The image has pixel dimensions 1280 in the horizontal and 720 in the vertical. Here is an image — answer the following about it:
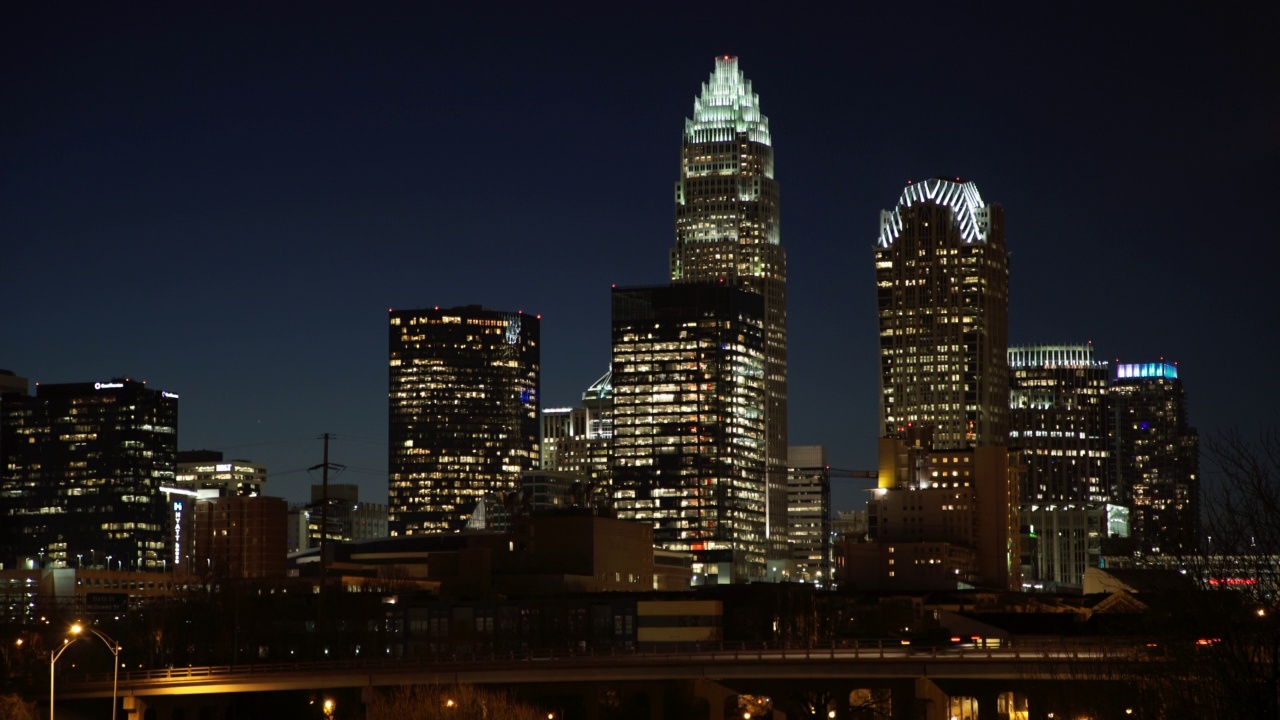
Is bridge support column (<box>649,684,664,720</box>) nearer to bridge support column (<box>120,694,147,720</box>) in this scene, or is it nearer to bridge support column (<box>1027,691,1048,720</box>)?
bridge support column (<box>1027,691,1048,720</box>)

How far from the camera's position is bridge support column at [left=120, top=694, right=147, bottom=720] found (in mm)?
131625

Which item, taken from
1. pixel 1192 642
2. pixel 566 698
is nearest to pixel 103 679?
pixel 566 698

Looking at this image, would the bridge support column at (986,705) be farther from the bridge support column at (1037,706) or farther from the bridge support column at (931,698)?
the bridge support column at (931,698)

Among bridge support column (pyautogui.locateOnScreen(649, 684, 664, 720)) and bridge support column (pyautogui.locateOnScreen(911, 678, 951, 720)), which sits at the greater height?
bridge support column (pyautogui.locateOnScreen(911, 678, 951, 720))

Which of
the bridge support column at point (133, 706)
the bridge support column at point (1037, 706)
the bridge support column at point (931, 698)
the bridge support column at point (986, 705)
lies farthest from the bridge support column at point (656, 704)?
the bridge support column at point (133, 706)

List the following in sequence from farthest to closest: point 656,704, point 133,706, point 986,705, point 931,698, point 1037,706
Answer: point 656,704, point 133,706, point 1037,706, point 986,705, point 931,698

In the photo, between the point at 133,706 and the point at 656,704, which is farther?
the point at 656,704

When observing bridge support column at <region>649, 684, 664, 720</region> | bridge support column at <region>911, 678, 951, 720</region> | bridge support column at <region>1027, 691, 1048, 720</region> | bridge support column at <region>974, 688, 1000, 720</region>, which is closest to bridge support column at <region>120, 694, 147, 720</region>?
bridge support column at <region>649, 684, 664, 720</region>

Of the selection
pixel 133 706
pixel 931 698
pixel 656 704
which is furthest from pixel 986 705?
pixel 133 706

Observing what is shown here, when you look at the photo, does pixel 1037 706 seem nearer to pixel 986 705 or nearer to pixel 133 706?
pixel 986 705

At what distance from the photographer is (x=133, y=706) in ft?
433

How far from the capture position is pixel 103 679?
144 m

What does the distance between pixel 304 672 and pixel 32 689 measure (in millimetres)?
23852

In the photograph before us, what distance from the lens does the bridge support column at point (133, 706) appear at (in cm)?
13162
